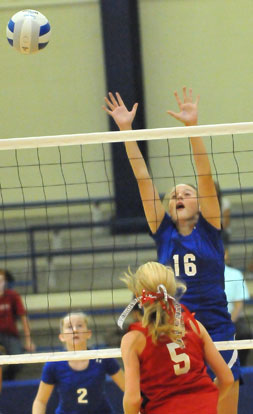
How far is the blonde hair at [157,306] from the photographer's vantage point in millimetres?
3268

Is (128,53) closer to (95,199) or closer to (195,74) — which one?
(195,74)

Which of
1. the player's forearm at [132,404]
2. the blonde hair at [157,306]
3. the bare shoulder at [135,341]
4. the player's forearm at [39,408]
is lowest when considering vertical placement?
the player's forearm at [39,408]

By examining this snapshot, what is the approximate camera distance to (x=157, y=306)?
3291 millimetres

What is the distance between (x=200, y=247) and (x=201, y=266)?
0.33ft

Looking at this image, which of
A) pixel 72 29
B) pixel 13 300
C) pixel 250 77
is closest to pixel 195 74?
pixel 250 77

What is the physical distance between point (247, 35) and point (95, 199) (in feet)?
9.85

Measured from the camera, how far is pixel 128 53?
34.9ft

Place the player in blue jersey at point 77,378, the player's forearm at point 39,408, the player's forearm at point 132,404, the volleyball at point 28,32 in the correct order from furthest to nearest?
the volleyball at point 28,32
the player in blue jersey at point 77,378
the player's forearm at point 39,408
the player's forearm at point 132,404

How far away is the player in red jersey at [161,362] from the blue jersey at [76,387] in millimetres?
1963

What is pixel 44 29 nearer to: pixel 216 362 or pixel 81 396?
pixel 81 396

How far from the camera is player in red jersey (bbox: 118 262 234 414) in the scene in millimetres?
3252

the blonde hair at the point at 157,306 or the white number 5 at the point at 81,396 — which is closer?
the blonde hair at the point at 157,306

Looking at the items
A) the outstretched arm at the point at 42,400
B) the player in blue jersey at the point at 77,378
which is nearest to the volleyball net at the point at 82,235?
the player in blue jersey at the point at 77,378

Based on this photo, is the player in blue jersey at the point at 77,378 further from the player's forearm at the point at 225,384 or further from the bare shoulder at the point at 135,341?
the bare shoulder at the point at 135,341
